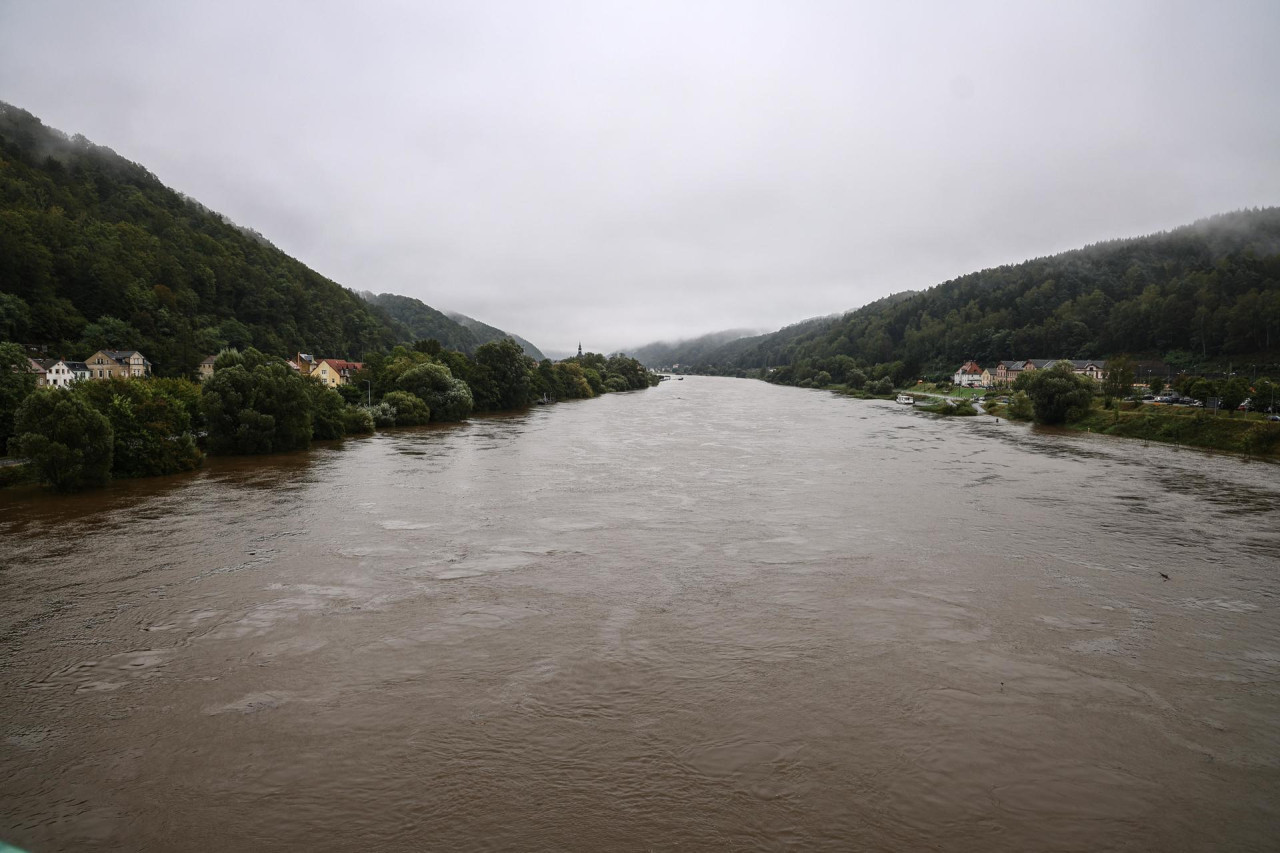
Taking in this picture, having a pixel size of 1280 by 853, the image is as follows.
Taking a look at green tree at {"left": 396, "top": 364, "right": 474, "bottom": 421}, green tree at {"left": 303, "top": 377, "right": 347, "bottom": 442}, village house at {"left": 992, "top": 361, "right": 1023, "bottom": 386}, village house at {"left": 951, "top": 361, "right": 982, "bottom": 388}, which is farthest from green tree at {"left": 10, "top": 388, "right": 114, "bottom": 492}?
village house at {"left": 992, "top": 361, "right": 1023, "bottom": 386}

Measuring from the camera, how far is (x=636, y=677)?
36.7ft

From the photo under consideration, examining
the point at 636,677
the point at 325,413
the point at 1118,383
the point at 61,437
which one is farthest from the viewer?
the point at 1118,383

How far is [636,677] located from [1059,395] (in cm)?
6021

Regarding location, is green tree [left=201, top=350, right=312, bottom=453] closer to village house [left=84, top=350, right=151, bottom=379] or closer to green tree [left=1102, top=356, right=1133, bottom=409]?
village house [left=84, top=350, right=151, bottom=379]

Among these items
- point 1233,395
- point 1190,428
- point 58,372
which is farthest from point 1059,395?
point 58,372

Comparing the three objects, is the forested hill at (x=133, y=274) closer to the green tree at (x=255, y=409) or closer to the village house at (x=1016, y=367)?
the green tree at (x=255, y=409)

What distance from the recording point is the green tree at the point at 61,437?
25.0 meters

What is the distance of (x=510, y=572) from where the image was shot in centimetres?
1688

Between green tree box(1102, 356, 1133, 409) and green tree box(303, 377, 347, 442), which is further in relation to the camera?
green tree box(1102, 356, 1133, 409)

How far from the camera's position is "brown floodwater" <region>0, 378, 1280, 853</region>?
7.83 metres

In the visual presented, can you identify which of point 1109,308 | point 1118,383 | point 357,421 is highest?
point 1109,308

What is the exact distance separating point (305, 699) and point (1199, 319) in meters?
138

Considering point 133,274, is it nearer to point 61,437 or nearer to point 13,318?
point 13,318

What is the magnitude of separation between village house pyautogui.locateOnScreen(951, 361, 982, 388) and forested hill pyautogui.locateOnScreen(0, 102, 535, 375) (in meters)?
119
